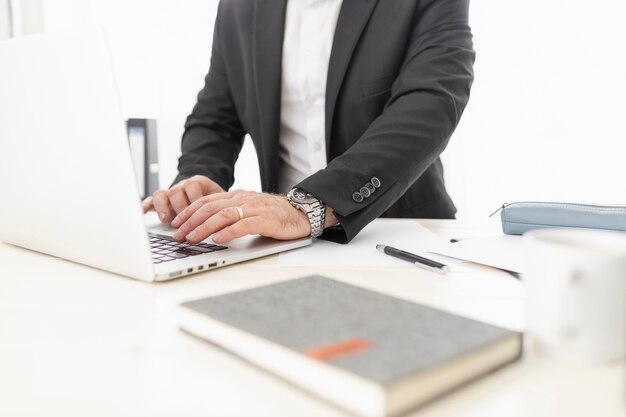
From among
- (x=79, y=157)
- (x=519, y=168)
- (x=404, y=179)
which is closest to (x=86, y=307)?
(x=79, y=157)

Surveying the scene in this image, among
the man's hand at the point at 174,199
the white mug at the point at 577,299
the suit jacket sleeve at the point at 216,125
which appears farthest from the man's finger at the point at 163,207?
the white mug at the point at 577,299

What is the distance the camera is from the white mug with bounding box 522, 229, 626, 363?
0.36m

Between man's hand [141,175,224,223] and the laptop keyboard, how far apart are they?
14 centimetres

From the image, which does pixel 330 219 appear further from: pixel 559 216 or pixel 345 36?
pixel 345 36

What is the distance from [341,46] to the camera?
1222 mm

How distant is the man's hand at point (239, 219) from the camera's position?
782 millimetres

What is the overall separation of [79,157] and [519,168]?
1.86 metres

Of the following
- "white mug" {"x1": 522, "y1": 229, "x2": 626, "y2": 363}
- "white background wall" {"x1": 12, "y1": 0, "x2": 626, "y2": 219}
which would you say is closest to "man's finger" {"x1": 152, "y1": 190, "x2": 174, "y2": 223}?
"white mug" {"x1": 522, "y1": 229, "x2": 626, "y2": 363}

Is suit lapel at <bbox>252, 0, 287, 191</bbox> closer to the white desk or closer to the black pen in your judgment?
the black pen

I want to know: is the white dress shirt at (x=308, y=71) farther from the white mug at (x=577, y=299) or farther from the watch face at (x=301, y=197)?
the white mug at (x=577, y=299)

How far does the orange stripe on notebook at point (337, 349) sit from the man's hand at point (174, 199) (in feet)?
2.23

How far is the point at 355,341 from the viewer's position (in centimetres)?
37

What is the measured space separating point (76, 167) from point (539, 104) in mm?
1844

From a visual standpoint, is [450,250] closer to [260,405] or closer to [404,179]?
[404,179]
